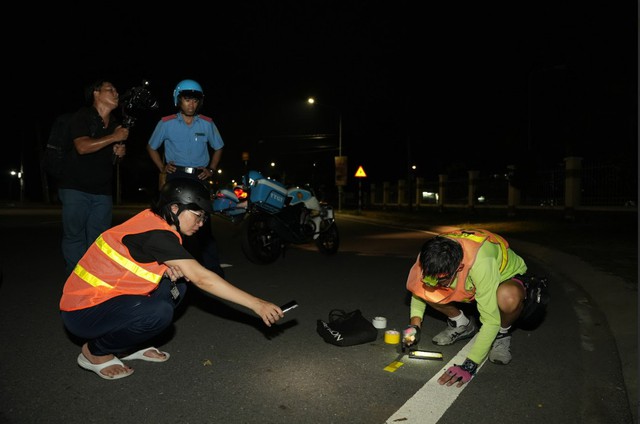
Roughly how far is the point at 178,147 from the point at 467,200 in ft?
72.4

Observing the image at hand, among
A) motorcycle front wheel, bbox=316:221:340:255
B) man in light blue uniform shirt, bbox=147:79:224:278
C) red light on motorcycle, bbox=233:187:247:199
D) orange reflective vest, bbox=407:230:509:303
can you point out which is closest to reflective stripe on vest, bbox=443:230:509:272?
orange reflective vest, bbox=407:230:509:303

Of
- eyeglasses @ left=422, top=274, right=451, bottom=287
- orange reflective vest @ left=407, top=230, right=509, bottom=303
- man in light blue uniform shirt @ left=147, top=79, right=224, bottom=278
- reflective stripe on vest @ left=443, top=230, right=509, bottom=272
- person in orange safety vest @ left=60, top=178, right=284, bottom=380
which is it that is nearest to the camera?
person in orange safety vest @ left=60, top=178, right=284, bottom=380

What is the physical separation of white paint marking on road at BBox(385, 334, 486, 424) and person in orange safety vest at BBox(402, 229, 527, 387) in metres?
0.07

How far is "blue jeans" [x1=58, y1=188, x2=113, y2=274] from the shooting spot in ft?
16.1

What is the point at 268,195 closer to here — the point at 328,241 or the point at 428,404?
the point at 328,241

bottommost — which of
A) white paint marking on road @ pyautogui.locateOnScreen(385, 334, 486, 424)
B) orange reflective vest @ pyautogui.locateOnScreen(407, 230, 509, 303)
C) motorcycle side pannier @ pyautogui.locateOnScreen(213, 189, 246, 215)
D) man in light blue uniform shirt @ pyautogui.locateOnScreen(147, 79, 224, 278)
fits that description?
white paint marking on road @ pyautogui.locateOnScreen(385, 334, 486, 424)

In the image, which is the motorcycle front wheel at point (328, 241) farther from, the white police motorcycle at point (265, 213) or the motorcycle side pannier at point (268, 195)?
the motorcycle side pannier at point (268, 195)

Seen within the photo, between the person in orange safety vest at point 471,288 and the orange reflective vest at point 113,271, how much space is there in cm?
159

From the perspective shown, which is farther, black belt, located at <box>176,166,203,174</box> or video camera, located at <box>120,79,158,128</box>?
black belt, located at <box>176,166,203,174</box>

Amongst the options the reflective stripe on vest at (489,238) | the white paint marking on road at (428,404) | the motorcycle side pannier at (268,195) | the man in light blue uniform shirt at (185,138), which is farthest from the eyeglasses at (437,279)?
the motorcycle side pannier at (268,195)

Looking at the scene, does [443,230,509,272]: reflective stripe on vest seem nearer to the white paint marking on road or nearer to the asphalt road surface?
the asphalt road surface

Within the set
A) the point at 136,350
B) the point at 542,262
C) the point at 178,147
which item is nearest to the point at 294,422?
the point at 136,350

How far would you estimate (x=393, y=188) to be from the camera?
39.2 m

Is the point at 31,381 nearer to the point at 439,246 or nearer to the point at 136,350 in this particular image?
the point at 136,350
